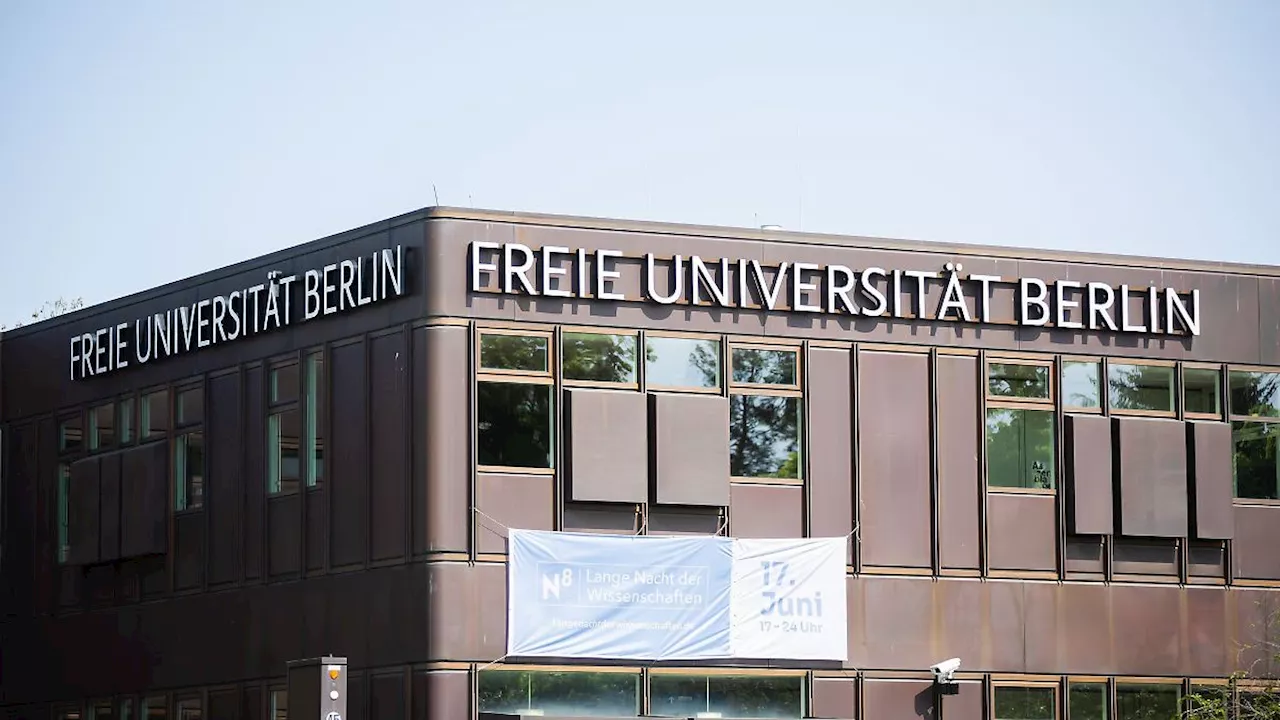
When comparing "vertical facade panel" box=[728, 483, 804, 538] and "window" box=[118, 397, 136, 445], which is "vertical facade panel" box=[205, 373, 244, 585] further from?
"vertical facade panel" box=[728, 483, 804, 538]

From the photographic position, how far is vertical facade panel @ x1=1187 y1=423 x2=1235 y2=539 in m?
40.5

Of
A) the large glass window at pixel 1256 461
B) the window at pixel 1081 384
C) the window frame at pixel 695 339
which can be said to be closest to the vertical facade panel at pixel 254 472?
the window frame at pixel 695 339

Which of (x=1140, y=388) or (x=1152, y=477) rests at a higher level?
(x=1140, y=388)

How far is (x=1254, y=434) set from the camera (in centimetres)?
4138

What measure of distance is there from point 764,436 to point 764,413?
1.27 ft

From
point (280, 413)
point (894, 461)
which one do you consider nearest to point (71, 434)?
point (280, 413)

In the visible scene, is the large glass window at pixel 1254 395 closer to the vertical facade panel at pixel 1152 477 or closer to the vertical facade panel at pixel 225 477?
the vertical facade panel at pixel 1152 477

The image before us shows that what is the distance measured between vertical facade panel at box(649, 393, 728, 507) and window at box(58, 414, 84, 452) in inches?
488

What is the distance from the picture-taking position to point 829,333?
38938 millimetres

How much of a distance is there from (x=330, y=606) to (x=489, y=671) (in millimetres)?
3196

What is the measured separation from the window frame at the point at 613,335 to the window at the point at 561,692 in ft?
14.6

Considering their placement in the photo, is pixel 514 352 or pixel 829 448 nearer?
pixel 514 352

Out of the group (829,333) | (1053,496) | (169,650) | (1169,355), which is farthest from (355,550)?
(1169,355)

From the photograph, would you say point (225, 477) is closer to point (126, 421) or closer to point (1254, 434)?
point (126, 421)
